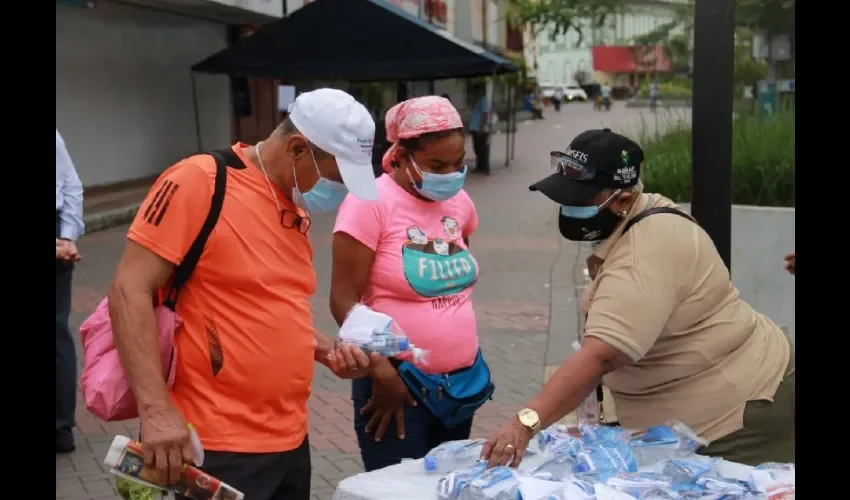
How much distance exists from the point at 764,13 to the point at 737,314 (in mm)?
10025

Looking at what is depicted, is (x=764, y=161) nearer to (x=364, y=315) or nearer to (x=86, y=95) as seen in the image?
(x=364, y=315)

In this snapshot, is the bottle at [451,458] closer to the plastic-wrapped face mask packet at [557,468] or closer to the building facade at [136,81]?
the plastic-wrapped face mask packet at [557,468]

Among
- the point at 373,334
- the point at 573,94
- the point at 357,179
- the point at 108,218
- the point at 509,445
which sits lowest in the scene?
the point at 108,218

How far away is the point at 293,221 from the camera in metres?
2.73

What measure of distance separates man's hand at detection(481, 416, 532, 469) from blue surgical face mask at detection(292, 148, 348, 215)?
2.51 feet

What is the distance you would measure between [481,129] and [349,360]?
18.9 meters

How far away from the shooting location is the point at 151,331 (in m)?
2.46

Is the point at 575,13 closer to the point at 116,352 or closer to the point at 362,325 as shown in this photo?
the point at 362,325

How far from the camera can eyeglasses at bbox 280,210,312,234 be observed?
106 inches

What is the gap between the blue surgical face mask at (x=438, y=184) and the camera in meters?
3.32

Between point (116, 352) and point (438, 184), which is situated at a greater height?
point (438, 184)

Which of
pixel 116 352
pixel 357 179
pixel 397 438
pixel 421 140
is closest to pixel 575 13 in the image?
pixel 421 140

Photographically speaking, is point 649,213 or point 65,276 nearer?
point 649,213
